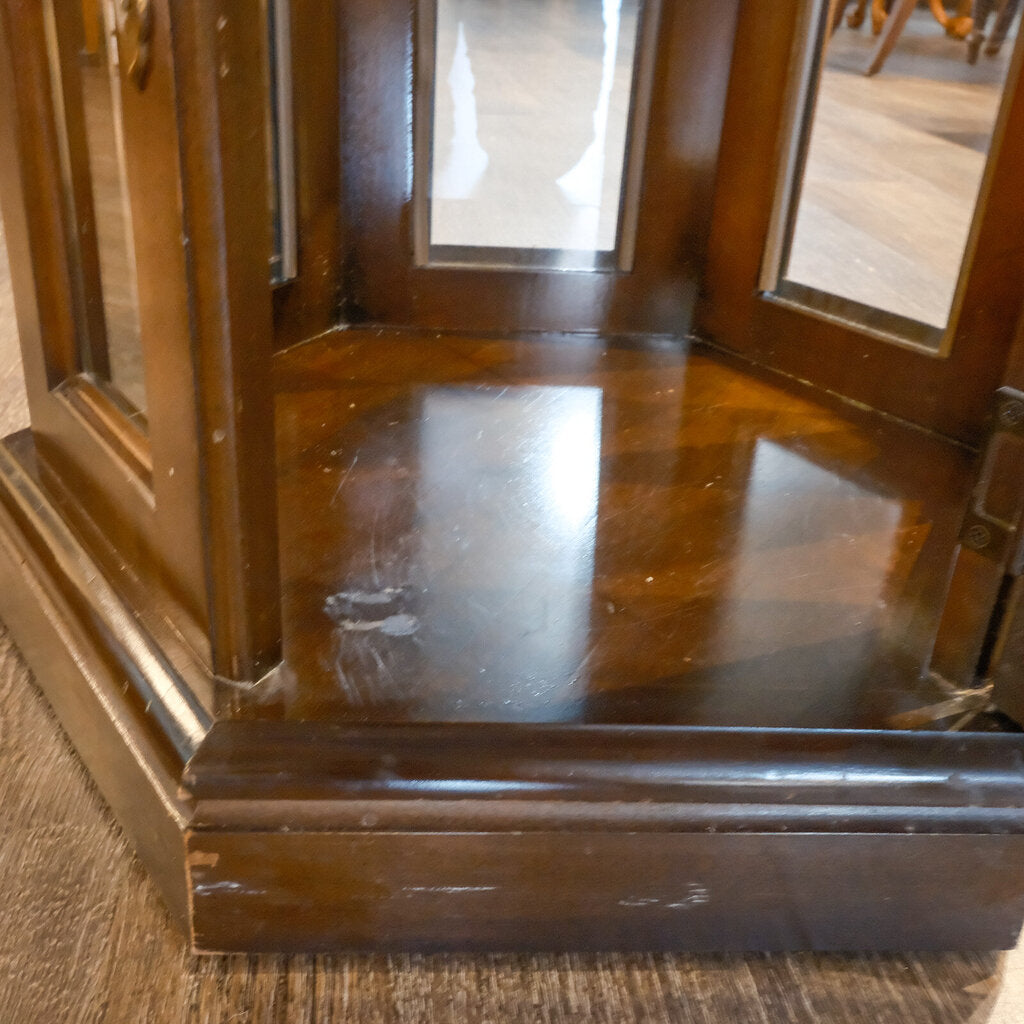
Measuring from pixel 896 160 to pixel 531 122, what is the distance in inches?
14.0

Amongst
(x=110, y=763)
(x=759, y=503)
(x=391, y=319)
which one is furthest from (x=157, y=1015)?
(x=391, y=319)

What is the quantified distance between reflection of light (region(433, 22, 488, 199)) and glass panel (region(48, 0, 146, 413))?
45 centimetres

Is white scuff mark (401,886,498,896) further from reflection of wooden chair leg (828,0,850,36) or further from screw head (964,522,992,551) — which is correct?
reflection of wooden chair leg (828,0,850,36)

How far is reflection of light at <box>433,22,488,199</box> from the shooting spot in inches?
42.2

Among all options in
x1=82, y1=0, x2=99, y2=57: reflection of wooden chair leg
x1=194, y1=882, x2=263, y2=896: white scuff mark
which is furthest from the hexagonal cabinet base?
x1=82, y1=0, x2=99, y2=57: reflection of wooden chair leg

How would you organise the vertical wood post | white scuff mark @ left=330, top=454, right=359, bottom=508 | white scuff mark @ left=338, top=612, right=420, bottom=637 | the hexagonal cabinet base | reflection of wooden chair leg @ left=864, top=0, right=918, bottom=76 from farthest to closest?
Answer: reflection of wooden chair leg @ left=864, top=0, right=918, bottom=76
white scuff mark @ left=330, top=454, right=359, bottom=508
white scuff mark @ left=338, top=612, right=420, bottom=637
the hexagonal cabinet base
the vertical wood post

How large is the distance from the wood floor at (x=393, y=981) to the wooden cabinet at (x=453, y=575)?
0.02 metres

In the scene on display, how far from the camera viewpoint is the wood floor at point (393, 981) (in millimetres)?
615

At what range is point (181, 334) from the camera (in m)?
0.56

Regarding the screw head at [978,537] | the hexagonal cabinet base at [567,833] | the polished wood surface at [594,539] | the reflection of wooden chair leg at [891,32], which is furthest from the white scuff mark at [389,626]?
the reflection of wooden chair leg at [891,32]

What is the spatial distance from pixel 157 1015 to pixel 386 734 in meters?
0.20

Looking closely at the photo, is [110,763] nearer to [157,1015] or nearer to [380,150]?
[157,1015]

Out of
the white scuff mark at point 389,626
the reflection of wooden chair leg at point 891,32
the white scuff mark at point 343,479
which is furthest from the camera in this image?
the reflection of wooden chair leg at point 891,32

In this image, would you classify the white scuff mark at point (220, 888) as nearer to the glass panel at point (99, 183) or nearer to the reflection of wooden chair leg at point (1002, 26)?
the glass panel at point (99, 183)
